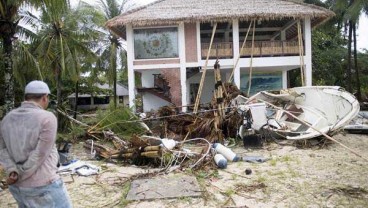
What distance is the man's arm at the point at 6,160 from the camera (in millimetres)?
2803

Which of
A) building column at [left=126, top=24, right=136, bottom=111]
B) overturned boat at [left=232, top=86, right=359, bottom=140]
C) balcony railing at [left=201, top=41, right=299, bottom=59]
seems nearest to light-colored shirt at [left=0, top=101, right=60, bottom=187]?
overturned boat at [left=232, top=86, right=359, bottom=140]

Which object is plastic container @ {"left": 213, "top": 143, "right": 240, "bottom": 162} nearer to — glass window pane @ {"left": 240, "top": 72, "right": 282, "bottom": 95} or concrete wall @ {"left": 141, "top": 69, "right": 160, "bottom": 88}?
glass window pane @ {"left": 240, "top": 72, "right": 282, "bottom": 95}

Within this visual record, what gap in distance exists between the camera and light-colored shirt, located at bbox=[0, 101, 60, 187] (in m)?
2.79

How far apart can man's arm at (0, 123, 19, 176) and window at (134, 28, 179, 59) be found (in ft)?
49.8

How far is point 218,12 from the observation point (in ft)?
56.6

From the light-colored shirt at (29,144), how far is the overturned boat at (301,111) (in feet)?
27.8

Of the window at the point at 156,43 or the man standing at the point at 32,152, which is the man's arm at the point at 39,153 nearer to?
the man standing at the point at 32,152

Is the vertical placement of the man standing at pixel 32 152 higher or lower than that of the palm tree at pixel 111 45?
lower

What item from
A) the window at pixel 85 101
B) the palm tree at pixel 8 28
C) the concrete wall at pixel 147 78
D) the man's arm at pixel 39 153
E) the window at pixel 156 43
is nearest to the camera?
the man's arm at pixel 39 153

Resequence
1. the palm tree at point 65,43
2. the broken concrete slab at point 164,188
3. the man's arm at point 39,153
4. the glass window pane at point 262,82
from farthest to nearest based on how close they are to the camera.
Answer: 1. the palm tree at point 65,43
2. the glass window pane at point 262,82
3. the broken concrete slab at point 164,188
4. the man's arm at point 39,153

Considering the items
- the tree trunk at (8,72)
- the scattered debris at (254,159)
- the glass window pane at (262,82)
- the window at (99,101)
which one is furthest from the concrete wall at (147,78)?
the window at (99,101)

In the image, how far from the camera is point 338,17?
24.1m

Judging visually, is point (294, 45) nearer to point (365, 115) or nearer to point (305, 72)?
point (305, 72)

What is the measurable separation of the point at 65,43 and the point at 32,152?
20827mm
